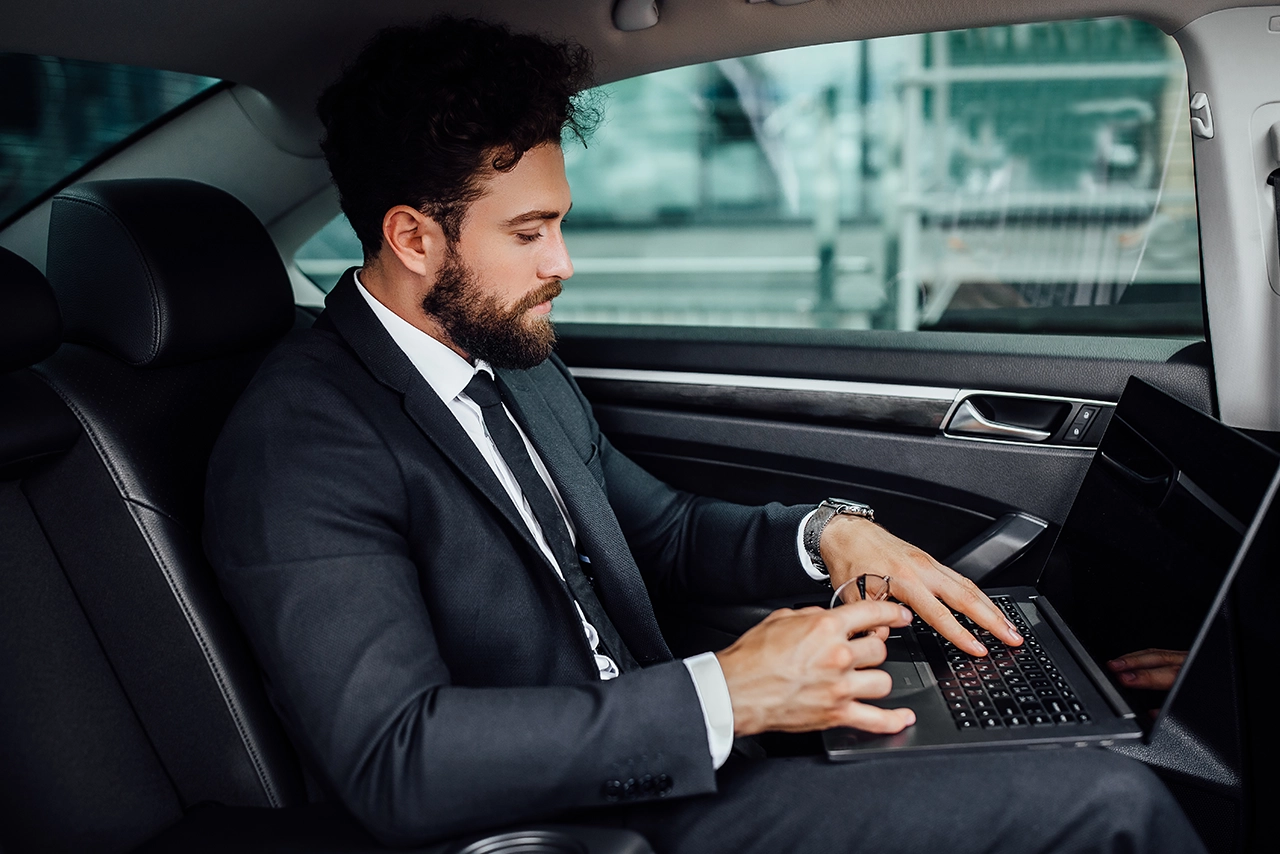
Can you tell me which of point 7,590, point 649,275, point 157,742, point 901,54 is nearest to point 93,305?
point 7,590

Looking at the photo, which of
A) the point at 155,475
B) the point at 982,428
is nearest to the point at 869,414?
the point at 982,428

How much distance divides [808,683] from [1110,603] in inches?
18.6

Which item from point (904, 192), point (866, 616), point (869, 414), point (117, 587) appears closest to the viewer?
point (866, 616)

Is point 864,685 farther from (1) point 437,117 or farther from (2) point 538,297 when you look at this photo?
(1) point 437,117

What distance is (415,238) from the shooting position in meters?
1.31

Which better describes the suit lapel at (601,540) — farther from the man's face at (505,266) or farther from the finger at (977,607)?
the finger at (977,607)

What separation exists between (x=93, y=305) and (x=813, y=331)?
1.27 meters

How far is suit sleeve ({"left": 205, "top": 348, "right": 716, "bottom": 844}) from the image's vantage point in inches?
35.7

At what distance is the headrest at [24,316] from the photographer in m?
1.09

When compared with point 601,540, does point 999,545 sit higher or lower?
lower

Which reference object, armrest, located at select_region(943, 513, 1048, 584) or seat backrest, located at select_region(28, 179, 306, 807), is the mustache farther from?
armrest, located at select_region(943, 513, 1048, 584)

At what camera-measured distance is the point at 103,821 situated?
108 centimetres

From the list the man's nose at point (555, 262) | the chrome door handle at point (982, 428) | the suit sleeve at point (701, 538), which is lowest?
the suit sleeve at point (701, 538)

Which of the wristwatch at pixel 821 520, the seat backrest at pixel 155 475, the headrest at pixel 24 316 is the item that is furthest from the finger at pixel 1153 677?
the headrest at pixel 24 316
